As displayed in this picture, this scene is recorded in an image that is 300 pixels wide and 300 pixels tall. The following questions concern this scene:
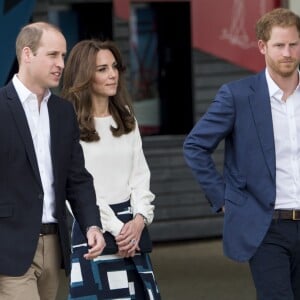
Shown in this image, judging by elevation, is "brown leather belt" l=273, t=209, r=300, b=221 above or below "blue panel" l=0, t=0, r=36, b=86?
below

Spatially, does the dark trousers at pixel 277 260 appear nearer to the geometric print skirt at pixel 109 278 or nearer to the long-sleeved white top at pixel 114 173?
the geometric print skirt at pixel 109 278

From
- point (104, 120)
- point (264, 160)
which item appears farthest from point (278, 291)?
point (104, 120)

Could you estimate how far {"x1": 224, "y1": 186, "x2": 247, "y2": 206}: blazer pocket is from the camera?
5652 millimetres

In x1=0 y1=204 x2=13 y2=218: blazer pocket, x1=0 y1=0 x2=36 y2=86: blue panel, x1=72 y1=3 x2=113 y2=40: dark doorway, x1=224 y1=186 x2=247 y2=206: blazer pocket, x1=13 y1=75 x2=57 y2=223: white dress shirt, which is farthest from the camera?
x1=72 y1=3 x2=113 y2=40: dark doorway

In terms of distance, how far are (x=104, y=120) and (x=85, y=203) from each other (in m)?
0.94

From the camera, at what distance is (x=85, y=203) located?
5.38 meters

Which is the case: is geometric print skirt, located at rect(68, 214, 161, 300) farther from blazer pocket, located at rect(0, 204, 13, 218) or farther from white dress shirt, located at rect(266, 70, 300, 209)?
blazer pocket, located at rect(0, 204, 13, 218)

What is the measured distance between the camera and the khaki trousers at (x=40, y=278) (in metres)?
5.08

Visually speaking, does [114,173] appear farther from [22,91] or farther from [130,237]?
[22,91]

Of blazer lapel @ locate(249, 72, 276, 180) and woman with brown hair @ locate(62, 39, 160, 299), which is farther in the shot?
woman with brown hair @ locate(62, 39, 160, 299)

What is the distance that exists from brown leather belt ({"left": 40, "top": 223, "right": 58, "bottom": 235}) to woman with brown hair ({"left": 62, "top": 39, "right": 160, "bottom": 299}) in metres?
0.84

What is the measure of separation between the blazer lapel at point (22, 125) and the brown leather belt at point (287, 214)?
1180mm

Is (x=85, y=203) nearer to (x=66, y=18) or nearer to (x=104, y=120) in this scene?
(x=104, y=120)

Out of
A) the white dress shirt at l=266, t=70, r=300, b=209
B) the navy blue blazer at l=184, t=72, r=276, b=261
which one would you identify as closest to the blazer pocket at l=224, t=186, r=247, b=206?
the navy blue blazer at l=184, t=72, r=276, b=261
